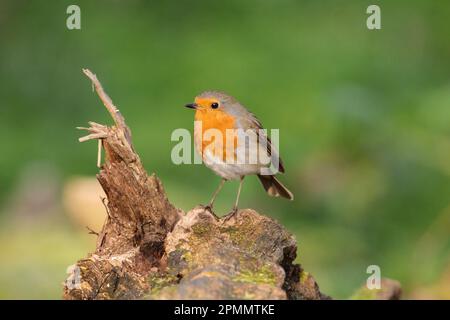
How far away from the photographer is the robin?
4945 millimetres

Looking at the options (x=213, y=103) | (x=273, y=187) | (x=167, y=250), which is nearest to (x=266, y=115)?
(x=273, y=187)

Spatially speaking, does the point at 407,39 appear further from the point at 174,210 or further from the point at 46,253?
the point at 174,210

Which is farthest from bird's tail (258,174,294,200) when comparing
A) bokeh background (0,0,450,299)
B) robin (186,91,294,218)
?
bokeh background (0,0,450,299)

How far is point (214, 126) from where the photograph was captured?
5023 millimetres

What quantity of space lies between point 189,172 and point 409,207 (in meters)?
1.85

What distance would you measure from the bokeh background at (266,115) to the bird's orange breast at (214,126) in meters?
1.32

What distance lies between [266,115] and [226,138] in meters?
3.84

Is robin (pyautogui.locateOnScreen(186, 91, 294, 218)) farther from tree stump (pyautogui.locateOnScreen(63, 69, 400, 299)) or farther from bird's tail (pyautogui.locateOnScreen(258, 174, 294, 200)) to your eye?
tree stump (pyautogui.locateOnScreen(63, 69, 400, 299))

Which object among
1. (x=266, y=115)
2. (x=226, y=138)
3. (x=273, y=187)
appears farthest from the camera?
(x=266, y=115)

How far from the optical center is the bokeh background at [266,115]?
6398 mm

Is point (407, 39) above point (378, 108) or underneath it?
above

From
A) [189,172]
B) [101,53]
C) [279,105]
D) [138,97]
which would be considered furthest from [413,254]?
[101,53]

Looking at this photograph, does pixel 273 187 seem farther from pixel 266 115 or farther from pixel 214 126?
pixel 266 115

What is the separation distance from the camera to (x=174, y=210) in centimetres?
432
